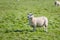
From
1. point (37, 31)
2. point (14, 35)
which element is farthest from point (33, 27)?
point (14, 35)

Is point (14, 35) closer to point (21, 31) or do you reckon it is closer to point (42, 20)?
point (21, 31)

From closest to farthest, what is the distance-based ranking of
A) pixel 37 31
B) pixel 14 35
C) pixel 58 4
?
pixel 14 35, pixel 37 31, pixel 58 4

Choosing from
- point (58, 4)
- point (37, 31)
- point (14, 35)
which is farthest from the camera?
point (58, 4)

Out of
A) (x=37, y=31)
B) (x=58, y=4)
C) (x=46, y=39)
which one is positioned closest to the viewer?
(x=46, y=39)

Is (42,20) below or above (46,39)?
above

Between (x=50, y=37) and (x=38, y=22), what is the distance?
1.46 metres

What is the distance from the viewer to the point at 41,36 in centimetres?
1100

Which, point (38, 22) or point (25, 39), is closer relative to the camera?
point (25, 39)

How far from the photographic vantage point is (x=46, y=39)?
10.5 metres

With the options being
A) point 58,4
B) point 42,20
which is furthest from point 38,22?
point 58,4

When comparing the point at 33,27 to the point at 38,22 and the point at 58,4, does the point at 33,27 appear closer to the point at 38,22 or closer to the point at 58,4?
the point at 38,22

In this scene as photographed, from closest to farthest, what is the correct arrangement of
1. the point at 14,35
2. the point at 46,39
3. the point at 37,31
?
the point at 46,39 < the point at 14,35 < the point at 37,31

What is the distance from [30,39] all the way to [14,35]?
1.15 metres

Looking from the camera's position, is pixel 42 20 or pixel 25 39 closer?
pixel 25 39
